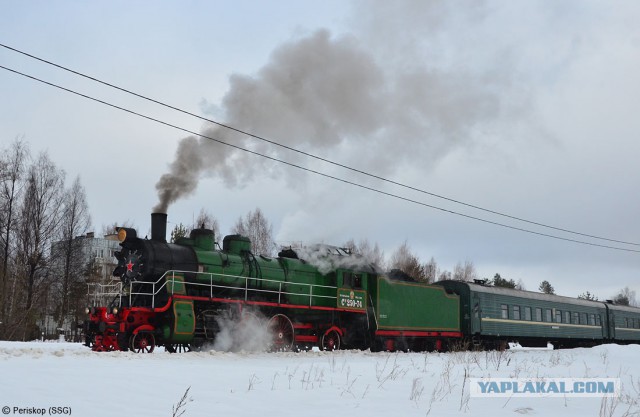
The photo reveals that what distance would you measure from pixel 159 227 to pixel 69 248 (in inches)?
936

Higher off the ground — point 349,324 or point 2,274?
point 2,274

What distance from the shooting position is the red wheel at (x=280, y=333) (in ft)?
59.6

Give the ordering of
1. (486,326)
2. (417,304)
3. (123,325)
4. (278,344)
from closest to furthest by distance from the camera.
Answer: (123,325) < (278,344) < (417,304) < (486,326)

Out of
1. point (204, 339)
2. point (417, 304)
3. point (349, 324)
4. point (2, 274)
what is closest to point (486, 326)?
point (417, 304)

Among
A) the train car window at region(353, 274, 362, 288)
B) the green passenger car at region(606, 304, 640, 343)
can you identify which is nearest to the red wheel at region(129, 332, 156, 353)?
the train car window at region(353, 274, 362, 288)

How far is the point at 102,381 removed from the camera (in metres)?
8.62

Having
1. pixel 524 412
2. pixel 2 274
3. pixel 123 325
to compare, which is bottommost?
pixel 524 412

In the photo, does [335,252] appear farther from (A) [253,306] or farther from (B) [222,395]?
(B) [222,395]

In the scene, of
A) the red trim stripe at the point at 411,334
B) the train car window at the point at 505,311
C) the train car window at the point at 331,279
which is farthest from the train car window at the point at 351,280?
the train car window at the point at 505,311

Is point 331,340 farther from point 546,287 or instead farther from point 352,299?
point 546,287

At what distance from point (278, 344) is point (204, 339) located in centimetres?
244

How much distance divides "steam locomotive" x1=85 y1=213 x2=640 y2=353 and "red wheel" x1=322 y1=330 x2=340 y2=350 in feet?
0.13

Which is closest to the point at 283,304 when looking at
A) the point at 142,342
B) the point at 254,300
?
the point at 254,300

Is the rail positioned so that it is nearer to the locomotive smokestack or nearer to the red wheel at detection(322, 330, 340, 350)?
the red wheel at detection(322, 330, 340, 350)
